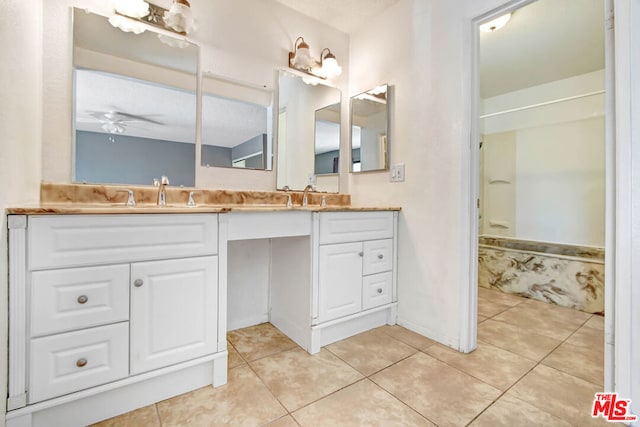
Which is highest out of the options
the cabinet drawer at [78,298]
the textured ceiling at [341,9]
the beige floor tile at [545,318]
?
the textured ceiling at [341,9]

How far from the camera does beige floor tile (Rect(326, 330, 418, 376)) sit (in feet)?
4.90

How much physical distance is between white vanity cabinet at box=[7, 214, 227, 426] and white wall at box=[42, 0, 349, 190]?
2.10ft

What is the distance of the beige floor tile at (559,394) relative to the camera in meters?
1.13

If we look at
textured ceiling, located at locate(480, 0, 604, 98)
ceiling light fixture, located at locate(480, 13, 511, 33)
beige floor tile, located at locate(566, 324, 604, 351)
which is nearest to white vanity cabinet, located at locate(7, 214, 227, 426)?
beige floor tile, located at locate(566, 324, 604, 351)

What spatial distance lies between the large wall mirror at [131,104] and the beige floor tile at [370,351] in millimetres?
1369

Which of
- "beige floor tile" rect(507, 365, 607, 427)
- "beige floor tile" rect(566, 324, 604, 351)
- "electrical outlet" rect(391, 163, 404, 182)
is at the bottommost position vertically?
"beige floor tile" rect(507, 365, 607, 427)

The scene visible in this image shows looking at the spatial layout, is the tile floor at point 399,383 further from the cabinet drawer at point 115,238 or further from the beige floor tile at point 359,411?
the cabinet drawer at point 115,238

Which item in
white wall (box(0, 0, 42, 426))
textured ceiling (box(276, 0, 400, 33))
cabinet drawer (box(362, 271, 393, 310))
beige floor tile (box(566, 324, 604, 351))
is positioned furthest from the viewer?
textured ceiling (box(276, 0, 400, 33))

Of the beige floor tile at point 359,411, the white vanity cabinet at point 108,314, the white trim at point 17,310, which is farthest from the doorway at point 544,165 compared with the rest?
the white trim at point 17,310

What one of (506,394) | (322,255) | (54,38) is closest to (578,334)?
(506,394)

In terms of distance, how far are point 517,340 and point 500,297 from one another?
3.12ft

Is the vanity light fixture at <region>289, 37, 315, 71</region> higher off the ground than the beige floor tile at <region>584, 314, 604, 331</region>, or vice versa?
the vanity light fixture at <region>289, 37, 315, 71</region>

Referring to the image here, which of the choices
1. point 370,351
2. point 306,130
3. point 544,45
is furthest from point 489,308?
point 544,45
